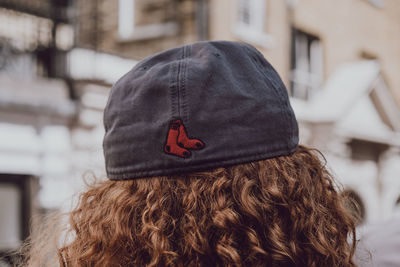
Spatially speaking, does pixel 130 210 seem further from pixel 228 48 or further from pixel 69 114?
pixel 69 114

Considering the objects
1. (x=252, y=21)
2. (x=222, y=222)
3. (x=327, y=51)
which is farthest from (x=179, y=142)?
(x=327, y=51)

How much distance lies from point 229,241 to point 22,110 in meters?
5.13

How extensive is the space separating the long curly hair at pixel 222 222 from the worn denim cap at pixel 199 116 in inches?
1.5

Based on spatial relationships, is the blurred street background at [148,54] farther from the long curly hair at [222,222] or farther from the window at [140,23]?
the long curly hair at [222,222]

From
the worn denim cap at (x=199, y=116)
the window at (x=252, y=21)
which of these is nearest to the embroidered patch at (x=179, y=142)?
the worn denim cap at (x=199, y=116)

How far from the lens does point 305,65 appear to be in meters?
11.0

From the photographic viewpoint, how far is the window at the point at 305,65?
10633 mm

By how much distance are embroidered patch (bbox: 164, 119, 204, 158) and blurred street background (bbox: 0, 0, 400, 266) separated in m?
0.88

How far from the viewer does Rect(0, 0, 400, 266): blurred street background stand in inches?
232

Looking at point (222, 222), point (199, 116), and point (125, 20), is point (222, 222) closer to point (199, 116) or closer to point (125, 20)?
point (199, 116)

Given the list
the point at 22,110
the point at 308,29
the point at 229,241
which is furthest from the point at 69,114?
the point at 308,29

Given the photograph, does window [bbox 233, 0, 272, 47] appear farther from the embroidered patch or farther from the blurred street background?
the embroidered patch

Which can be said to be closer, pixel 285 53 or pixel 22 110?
pixel 22 110

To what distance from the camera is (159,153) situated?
110cm
